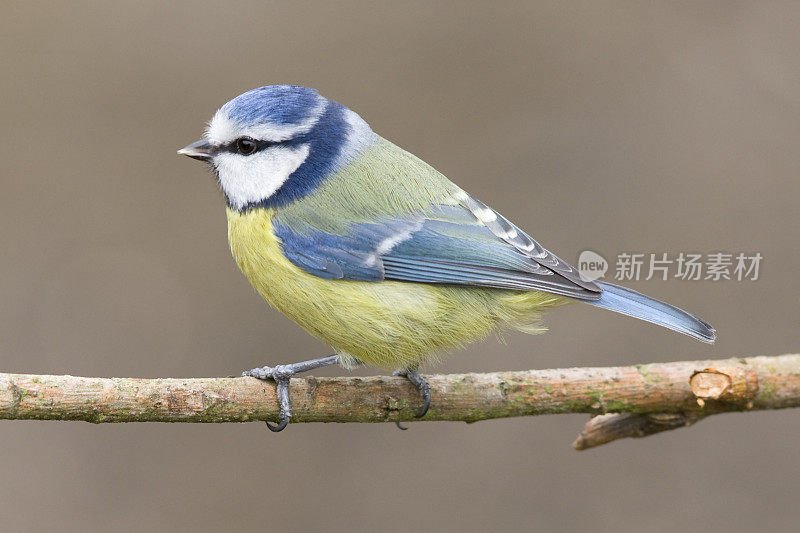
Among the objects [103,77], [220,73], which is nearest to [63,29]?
[103,77]

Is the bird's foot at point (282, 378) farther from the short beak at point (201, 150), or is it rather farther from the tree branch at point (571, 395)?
the short beak at point (201, 150)

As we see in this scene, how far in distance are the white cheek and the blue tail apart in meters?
1.19

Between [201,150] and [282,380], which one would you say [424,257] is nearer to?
[282,380]

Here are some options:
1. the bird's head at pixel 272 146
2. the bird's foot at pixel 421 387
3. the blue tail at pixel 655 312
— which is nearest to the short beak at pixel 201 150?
the bird's head at pixel 272 146

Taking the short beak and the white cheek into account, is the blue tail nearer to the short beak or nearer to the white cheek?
the white cheek

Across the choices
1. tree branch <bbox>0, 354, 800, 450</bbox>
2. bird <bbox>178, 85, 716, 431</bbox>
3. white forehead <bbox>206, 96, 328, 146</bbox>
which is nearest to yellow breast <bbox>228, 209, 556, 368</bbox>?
bird <bbox>178, 85, 716, 431</bbox>

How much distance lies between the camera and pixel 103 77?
19.2ft

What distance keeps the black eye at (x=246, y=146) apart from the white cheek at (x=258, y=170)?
0.02 m

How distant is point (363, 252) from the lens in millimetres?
3145

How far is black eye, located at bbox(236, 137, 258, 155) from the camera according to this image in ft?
10.4

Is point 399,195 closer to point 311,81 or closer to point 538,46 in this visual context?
point 311,81

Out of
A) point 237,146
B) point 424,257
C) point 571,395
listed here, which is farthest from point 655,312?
point 237,146

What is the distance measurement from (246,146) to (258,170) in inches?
3.8

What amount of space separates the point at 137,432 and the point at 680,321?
327 centimetres
